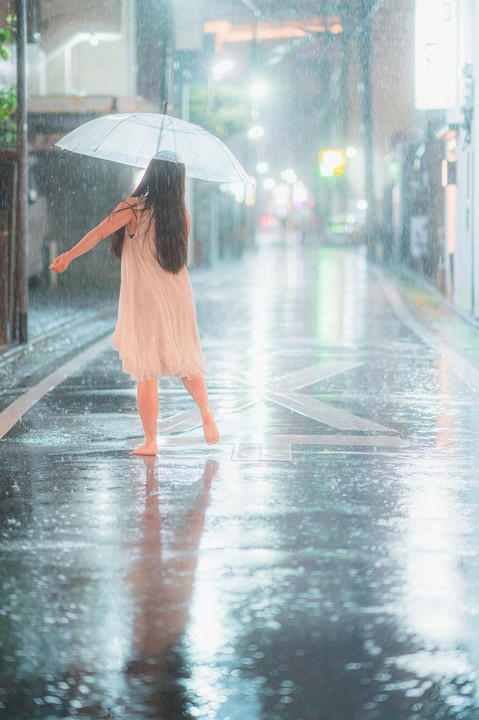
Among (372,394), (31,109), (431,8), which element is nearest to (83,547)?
(372,394)

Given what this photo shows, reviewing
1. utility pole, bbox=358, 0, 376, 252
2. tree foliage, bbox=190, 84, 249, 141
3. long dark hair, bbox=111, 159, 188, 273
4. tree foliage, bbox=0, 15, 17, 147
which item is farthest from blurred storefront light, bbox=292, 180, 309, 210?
long dark hair, bbox=111, 159, 188, 273

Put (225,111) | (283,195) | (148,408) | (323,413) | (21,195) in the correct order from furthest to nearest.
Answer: (283,195) → (225,111) → (21,195) → (323,413) → (148,408)

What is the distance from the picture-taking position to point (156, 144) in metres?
7.12

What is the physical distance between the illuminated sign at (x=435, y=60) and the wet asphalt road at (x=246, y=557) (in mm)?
13573

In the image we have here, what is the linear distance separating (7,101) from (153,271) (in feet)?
27.8

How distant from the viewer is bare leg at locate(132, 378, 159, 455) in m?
7.27

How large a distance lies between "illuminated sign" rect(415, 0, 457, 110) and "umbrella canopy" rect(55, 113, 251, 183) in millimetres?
16081

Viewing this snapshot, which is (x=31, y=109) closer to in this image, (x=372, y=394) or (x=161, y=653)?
(x=372, y=394)

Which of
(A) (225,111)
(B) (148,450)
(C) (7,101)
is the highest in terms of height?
(A) (225,111)

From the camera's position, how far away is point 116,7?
29344 millimetres

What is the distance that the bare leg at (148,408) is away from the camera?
727 cm

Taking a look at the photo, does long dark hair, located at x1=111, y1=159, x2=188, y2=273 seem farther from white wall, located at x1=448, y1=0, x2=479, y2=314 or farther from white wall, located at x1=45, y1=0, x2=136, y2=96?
white wall, located at x1=45, y1=0, x2=136, y2=96

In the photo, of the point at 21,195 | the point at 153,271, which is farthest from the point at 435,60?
the point at 153,271

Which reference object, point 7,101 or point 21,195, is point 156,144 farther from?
point 7,101
